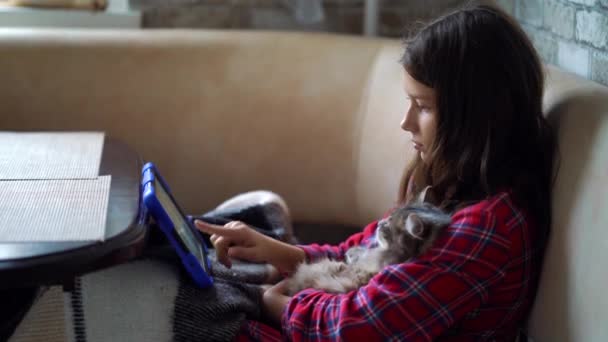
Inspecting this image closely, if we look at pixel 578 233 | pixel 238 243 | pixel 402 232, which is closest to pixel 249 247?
pixel 238 243

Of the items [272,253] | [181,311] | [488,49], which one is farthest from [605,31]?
[181,311]

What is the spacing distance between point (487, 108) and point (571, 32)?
564 millimetres

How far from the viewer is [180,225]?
1328 mm

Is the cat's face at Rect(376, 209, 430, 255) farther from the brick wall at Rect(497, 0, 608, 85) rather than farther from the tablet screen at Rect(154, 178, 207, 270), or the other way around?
the brick wall at Rect(497, 0, 608, 85)

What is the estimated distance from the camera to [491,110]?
1262 mm

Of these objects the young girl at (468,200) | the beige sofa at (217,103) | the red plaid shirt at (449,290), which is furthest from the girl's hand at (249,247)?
the beige sofa at (217,103)

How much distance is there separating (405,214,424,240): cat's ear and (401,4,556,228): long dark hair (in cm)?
12

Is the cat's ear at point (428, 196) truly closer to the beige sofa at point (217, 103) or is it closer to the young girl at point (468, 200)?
the young girl at point (468, 200)

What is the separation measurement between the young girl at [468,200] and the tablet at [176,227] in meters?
0.13

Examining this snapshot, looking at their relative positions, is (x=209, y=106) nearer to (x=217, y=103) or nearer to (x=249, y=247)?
(x=217, y=103)

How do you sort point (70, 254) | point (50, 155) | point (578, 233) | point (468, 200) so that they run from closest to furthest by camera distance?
point (70, 254), point (578, 233), point (468, 200), point (50, 155)

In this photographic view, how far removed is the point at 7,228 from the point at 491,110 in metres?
0.76

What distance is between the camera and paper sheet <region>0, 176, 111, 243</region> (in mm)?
1081

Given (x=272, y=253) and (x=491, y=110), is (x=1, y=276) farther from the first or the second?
(x=491, y=110)
